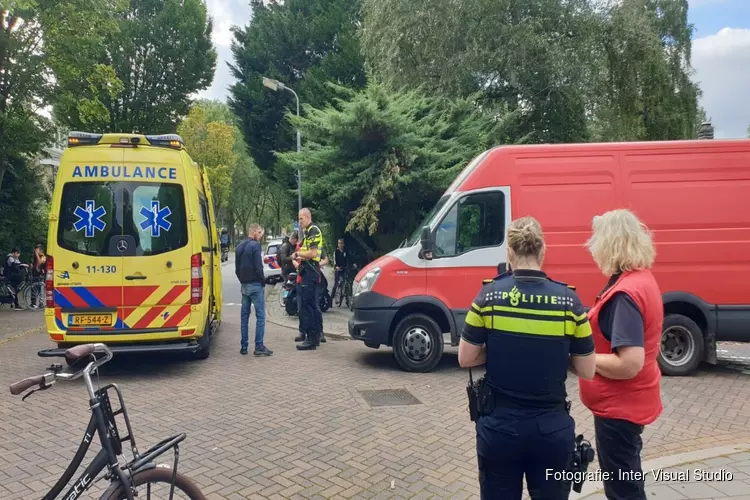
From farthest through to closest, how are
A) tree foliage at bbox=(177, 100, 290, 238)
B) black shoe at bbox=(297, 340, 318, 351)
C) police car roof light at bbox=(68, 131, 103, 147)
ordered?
tree foliage at bbox=(177, 100, 290, 238)
black shoe at bbox=(297, 340, 318, 351)
police car roof light at bbox=(68, 131, 103, 147)

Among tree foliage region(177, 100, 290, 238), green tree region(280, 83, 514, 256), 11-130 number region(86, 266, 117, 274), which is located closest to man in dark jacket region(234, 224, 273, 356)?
11-130 number region(86, 266, 117, 274)

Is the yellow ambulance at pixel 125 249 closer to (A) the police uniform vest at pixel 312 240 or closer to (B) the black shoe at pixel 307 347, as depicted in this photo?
(A) the police uniform vest at pixel 312 240

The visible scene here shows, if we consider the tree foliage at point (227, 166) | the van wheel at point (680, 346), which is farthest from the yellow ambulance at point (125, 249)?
the tree foliage at point (227, 166)

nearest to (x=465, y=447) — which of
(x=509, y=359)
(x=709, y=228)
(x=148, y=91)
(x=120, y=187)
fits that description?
(x=509, y=359)

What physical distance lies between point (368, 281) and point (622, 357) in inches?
204

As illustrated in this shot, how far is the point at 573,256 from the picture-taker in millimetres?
7246

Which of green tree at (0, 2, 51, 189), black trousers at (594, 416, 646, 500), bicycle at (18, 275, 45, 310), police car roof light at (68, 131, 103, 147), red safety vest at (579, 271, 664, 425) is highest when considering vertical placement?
green tree at (0, 2, 51, 189)

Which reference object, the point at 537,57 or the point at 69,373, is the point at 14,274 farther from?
the point at 69,373

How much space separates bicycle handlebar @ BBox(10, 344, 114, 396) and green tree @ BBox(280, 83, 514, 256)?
8.90 metres

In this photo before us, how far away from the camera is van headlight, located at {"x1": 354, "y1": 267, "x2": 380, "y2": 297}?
Result: 758cm

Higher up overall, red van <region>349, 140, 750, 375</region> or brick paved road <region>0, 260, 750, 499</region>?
red van <region>349, 140, 750, 375</region>

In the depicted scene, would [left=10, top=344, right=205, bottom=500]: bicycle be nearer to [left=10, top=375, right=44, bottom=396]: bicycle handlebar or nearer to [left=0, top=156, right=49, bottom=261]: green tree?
[left=10, top=375, right=44, bottom=396]: bicycle handlebar

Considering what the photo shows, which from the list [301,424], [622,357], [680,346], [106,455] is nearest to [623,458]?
[622,357]

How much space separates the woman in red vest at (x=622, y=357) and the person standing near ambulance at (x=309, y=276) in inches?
252
